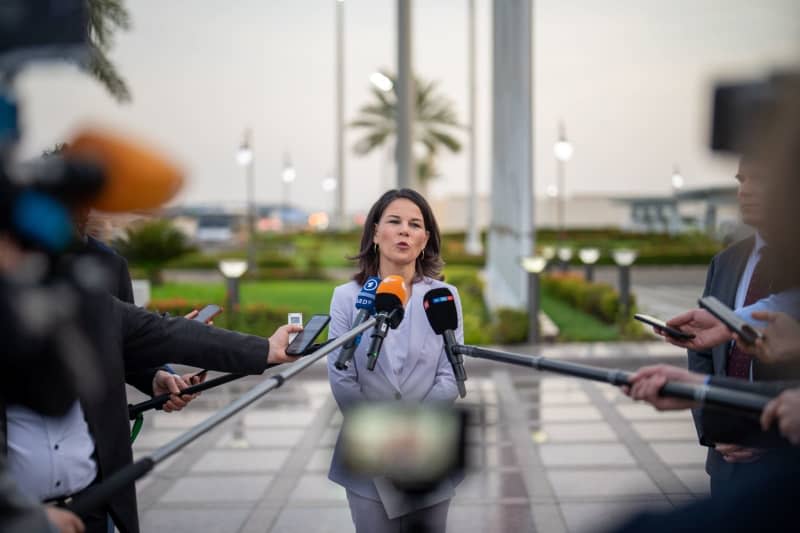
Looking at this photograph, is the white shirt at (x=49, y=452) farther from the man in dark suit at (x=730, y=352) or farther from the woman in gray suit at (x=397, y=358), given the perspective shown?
the man in dark suit at (x=730, y=352)

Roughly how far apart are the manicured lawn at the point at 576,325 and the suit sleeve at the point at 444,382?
9.44 meters

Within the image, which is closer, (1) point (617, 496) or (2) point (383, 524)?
(2) point (383, 524)

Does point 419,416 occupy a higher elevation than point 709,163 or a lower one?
lower

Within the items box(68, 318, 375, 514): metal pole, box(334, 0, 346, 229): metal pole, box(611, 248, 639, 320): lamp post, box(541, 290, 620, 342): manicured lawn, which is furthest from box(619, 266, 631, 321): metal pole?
box(334, 0, 346, 229): metal pole

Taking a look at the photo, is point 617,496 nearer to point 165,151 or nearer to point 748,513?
point 748,513

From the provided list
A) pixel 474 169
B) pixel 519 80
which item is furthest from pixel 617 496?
pixel 474 169

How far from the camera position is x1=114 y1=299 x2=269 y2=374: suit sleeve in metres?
2.47

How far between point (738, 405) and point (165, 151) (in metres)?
1.21

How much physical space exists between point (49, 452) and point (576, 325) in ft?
40.6

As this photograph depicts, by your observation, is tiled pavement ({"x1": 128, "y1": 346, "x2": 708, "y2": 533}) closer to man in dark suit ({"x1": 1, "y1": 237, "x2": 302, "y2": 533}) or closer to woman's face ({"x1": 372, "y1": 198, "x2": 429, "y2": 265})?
woman's face ({"x1": 372, "y1": 198, "x2": 429, "y2": 265})

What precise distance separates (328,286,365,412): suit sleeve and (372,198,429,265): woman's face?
232 millimetres

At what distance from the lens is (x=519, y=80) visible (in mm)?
14055

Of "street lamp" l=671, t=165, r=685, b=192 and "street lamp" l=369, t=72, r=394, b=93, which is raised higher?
"street lamp" l=369, t=72, r=394, b=93

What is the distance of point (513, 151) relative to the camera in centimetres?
1463
